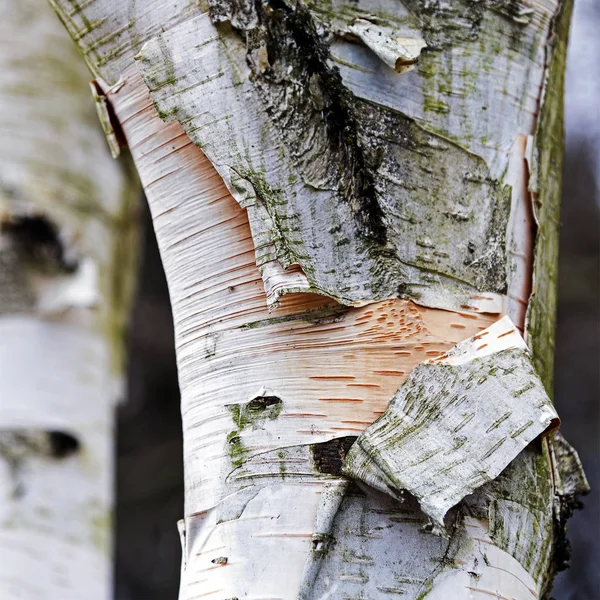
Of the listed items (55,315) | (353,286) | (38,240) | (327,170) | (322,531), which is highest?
(38,240)

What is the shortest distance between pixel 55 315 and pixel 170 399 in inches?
139

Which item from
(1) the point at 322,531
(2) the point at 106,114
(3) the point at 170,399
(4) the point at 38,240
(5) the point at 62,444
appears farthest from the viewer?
(3) the point at 170,399

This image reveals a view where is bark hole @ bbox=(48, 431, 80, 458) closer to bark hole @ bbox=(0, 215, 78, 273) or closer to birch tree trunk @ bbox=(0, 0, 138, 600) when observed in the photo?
birch tree trunk @ bbox=(0, 0, 138, 600)

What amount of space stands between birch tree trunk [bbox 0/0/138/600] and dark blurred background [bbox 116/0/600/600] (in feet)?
9.31

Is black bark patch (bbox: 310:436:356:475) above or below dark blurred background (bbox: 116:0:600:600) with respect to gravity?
below

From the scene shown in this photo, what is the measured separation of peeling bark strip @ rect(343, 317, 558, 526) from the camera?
0.57 meters

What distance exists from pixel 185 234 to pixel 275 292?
154mm

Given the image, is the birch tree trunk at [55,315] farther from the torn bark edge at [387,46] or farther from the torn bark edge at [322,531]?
the torn bark edge at [387,46]

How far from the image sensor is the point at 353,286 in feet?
2.14

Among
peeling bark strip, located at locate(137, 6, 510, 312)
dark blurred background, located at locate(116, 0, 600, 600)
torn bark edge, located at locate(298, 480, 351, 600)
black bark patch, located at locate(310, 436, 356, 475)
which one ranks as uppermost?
dark blurred background, located at locate(116, 0, 600, 600)

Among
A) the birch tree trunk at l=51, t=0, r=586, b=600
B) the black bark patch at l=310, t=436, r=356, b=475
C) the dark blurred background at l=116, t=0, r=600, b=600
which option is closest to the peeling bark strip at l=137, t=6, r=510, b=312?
the birch tree trunk at l=51, t=0, r=586, b=600

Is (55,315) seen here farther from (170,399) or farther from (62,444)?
(170,399)

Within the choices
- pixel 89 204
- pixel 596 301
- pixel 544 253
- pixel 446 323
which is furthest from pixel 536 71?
pixel 596 301

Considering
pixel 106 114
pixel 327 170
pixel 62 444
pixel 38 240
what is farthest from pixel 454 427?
pixel 38 240
